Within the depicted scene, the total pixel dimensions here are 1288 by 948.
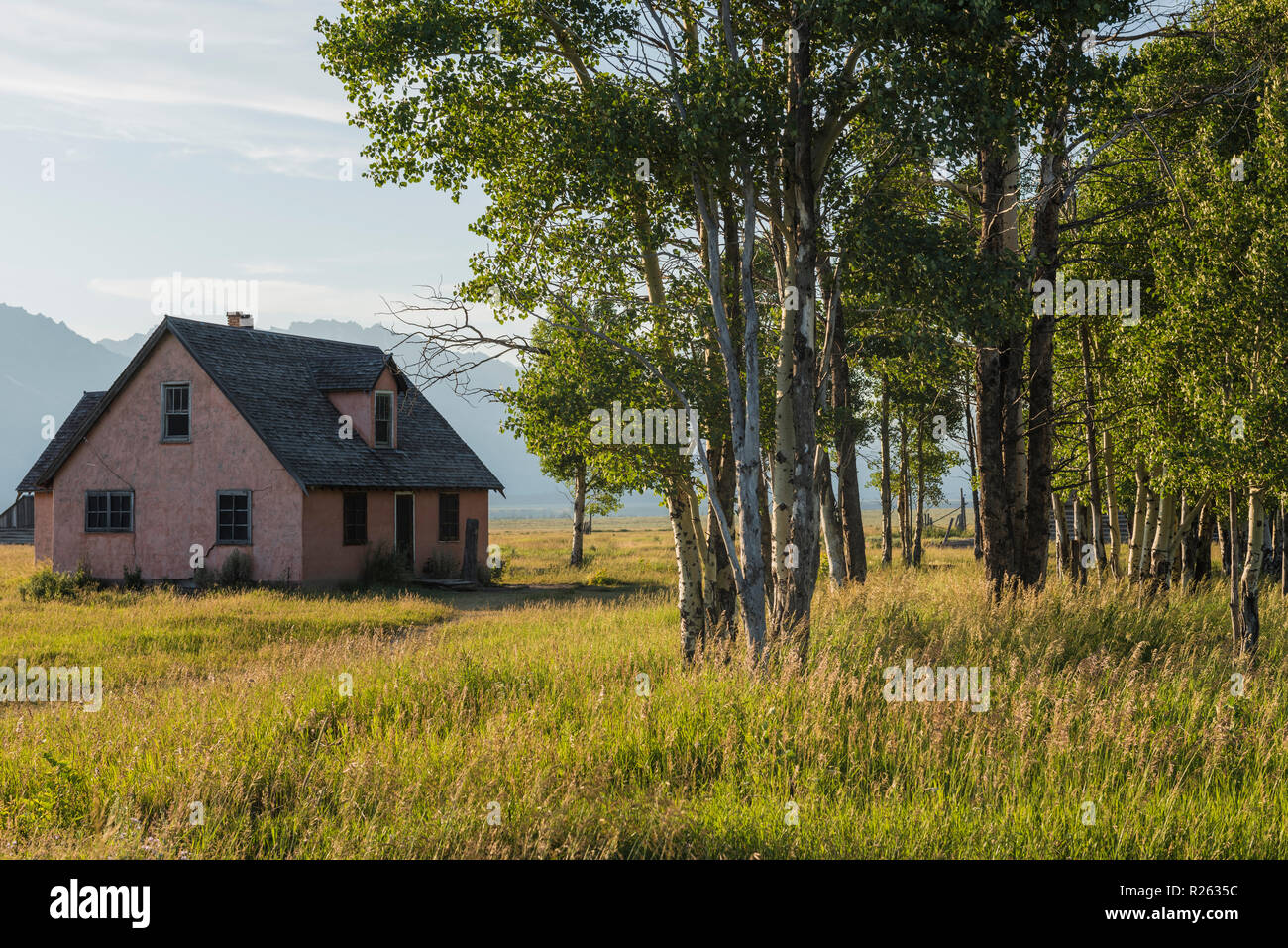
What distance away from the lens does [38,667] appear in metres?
12.2

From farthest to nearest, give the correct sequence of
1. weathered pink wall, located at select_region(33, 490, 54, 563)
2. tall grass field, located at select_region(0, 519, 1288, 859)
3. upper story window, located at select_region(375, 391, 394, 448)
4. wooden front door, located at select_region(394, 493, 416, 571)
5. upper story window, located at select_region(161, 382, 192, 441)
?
1. weathered pink wall, located at select_region(33, 490, 54, 563)
2. upper story window, located at select_region(375, 391, 394, 448)
3. wooden front door, located at select_region(394, 493, 416, 571)
4. upper story window, located at select_region(161, 382, 192, 441)
5. tall grass field, located at select_region(0, 519, 1288, 859)

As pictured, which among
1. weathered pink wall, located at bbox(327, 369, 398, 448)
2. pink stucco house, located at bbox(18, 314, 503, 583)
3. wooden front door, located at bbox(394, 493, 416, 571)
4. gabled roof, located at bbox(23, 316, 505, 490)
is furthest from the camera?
weathered pink wall, located at bbox(327, 369, 398, 448)

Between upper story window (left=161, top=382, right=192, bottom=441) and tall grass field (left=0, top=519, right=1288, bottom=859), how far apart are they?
57.1 feet

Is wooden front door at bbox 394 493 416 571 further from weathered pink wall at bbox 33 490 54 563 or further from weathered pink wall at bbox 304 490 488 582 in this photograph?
weathered pink wall at bbox 33 490 54 563

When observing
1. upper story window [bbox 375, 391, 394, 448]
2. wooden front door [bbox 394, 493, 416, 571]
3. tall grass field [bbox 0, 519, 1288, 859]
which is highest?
upper story window [bbox 375, 391, 394, 448]

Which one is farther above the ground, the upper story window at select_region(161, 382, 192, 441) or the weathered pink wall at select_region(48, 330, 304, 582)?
the upper story window at select_region(161, 382, 192, 441)

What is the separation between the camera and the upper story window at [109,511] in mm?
27734

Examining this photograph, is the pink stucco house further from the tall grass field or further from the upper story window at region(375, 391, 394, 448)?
the tall grass field

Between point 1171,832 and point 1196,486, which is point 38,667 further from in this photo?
point 1196,486

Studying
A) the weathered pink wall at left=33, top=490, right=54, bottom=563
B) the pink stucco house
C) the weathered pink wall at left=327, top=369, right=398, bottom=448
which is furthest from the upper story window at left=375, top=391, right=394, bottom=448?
the weathered pink wall at left=33, top=490, right=54, bottom=563

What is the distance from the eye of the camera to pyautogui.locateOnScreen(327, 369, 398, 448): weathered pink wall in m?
29.8

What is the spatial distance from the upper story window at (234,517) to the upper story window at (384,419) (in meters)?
4.80

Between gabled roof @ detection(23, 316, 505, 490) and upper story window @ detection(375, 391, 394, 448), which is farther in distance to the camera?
upper story window @ detection(375, 391, 394, 448)
